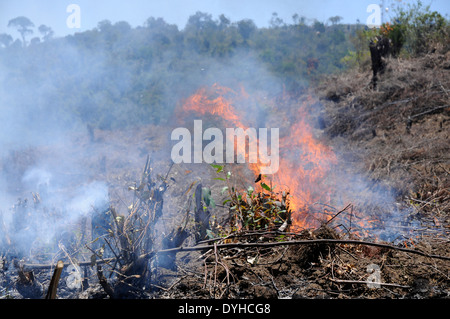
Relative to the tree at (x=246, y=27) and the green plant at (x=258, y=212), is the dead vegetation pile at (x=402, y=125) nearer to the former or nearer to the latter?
the green plant at (x=258, y=212)

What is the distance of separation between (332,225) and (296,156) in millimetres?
2686

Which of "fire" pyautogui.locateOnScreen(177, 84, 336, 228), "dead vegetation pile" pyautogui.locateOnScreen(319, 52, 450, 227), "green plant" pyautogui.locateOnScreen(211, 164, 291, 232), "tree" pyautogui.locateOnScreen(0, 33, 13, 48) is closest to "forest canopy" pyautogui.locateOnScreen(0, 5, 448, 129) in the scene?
"fire" pyautogui.locateOnScreen(177, 84, 336, 228)

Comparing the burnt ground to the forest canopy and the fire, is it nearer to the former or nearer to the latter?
the fire

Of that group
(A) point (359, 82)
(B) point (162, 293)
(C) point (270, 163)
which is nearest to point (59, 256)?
(B) point (162, 293)

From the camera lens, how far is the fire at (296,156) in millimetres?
4996

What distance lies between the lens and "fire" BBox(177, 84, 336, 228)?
5.00 meters

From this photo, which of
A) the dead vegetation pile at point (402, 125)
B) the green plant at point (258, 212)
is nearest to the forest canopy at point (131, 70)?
the dead vegetation pile at point (402, 125)

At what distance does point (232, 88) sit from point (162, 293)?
9064mm

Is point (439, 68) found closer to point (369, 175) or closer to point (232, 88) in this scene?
point (369, 175)

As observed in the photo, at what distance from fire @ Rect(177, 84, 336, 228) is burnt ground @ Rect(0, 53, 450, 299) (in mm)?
671

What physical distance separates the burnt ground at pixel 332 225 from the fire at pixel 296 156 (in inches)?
26.4

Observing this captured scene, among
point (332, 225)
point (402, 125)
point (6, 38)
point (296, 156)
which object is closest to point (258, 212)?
point (332, 225)
